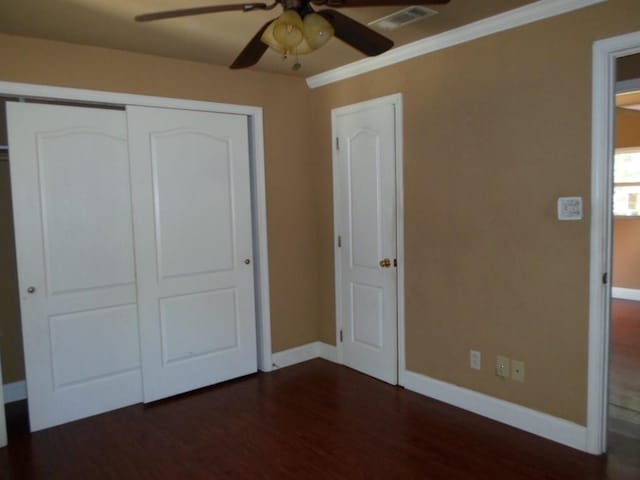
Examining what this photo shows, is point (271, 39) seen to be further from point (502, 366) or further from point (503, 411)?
point (503, 411)

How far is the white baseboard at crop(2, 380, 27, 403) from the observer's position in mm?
3453

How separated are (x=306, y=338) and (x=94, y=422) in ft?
5.84

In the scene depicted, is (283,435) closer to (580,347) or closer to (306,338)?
(306,338)

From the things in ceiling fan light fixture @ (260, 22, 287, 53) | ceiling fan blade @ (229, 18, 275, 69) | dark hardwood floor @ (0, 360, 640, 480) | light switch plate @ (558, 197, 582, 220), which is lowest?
dark hardwood floor @ (0, 360, 640, 480)

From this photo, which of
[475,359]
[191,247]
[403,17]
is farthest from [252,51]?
[475,359]

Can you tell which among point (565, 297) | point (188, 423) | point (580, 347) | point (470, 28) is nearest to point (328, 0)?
point (470, 28)

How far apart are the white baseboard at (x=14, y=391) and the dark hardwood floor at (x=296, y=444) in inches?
4.5

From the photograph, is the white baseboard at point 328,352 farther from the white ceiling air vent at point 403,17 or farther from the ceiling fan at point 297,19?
the ceiling fan at point 297,19

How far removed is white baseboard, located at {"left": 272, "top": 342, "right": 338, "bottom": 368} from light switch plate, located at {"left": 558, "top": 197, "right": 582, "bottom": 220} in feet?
7.29

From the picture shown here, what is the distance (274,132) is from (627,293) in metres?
5.32

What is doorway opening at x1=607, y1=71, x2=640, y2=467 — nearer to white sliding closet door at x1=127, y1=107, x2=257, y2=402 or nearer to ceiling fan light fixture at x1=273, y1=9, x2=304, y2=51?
ceiling fan light fixture at x1=273, y1=9, x2=304, y2=51

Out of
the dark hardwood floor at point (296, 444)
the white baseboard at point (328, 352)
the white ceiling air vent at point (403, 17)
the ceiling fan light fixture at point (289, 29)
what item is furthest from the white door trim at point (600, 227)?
the white baseboard at point (328, 352)

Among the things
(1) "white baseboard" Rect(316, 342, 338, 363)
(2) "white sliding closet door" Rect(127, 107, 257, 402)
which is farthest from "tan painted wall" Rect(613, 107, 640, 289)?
(2) "white sliding closet door" Rect(127, 107, 257, 402)

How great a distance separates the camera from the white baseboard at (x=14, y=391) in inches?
136
